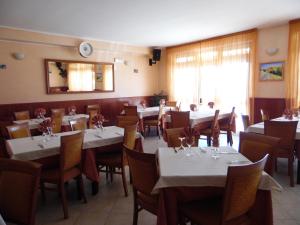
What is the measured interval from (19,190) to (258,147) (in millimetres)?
2162

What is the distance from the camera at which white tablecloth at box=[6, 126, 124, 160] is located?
247 centimetres

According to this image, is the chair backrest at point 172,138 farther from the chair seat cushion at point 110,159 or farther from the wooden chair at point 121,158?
the chair seat cushion at point 110,159

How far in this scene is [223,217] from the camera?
5.11 feet

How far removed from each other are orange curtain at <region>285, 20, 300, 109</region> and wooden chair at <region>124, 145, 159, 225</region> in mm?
4794

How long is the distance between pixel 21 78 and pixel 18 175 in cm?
466

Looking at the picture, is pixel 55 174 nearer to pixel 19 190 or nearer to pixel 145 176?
pixel 19 190

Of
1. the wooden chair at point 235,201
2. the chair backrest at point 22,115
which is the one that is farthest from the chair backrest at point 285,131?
the chair backrest at point 22,115

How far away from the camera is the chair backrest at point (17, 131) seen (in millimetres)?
3189

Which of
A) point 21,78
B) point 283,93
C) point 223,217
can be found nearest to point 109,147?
point 223,217

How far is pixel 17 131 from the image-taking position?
3.28 metres

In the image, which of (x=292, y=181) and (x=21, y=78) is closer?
(x=292, y=181)

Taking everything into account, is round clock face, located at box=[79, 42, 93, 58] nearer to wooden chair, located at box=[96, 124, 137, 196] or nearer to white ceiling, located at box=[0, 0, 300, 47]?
white ceiling, located at box=[0, 0, 300, 47]

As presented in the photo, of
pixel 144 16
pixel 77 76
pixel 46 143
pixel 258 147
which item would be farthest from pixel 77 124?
pixel 77 76

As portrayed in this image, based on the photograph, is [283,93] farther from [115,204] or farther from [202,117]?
[115,204]
